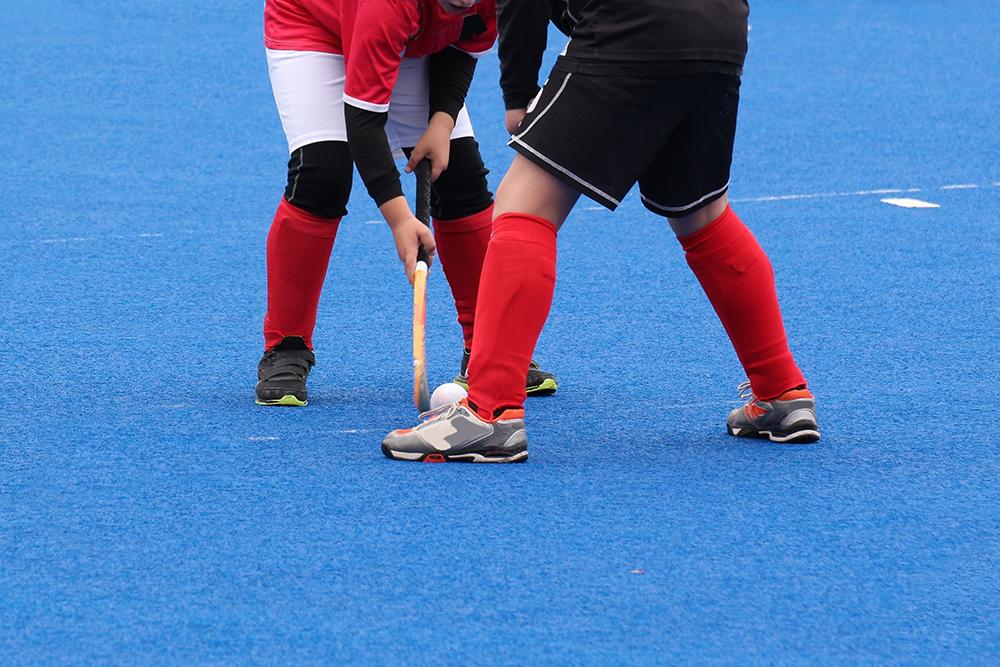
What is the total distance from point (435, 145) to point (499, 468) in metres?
0.82

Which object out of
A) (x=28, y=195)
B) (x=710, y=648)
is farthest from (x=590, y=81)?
(x=28, y=195)

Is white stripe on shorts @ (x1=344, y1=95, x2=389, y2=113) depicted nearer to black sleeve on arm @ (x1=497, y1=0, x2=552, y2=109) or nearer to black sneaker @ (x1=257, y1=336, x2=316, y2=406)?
black sleeve on arm @ (x1=497, y1=0, x2=552, y2=109)

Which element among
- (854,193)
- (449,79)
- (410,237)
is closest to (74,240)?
(449,79)

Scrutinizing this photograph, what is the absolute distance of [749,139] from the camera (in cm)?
802

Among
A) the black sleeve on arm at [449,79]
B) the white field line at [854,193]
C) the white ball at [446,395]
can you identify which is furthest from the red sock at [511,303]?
the white field line at [854,193]

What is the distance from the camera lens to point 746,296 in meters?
3.57

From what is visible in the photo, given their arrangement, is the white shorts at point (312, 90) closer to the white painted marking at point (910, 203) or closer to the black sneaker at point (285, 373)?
the black sneaker at point (285, 373)

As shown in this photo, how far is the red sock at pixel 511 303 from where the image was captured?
335cm

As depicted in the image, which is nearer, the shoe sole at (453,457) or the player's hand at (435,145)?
the shoe sole at (453,457)

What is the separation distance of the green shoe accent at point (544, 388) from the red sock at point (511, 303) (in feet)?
1.95

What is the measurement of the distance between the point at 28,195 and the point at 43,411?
9.64 ft

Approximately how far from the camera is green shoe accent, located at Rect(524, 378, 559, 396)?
402 cm

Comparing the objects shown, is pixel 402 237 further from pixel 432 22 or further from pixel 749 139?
pixel 749 139

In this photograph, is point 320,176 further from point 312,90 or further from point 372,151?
point 372,151
